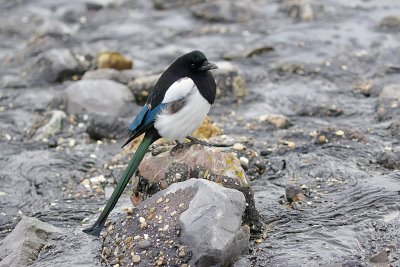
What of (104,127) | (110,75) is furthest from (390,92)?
(110,75)

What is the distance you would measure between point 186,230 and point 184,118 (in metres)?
1.10

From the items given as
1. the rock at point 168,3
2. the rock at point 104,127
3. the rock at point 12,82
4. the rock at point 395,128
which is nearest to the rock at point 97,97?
the rock at point 104,127

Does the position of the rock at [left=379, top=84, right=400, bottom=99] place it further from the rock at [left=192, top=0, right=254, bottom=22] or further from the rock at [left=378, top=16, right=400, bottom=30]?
the rock at [left=192, top=0, right=254, bottom=22]

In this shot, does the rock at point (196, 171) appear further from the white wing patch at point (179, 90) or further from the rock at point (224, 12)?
the rock at point (224, 12)

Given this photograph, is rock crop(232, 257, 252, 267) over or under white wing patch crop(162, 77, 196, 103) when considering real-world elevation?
under

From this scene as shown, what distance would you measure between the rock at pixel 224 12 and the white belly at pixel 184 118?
7.76 metres

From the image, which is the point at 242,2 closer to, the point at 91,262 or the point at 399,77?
the point at 399,77

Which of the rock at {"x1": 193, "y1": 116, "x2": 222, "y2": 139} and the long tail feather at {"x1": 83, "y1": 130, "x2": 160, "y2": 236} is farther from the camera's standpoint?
the rock at {"x1": 193, "y1": 116, "x2": 222, "y2": 139}

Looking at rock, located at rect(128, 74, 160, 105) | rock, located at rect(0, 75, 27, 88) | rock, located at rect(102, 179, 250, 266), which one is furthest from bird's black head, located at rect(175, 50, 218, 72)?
rock, located at rect(0, 75, 27, 88)

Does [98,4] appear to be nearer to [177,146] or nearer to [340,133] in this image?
[340,133]

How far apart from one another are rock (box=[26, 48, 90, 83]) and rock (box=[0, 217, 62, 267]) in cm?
495

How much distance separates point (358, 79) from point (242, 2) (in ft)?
14.4

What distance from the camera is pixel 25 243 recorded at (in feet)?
19.1

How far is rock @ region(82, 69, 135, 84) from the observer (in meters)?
10.2
